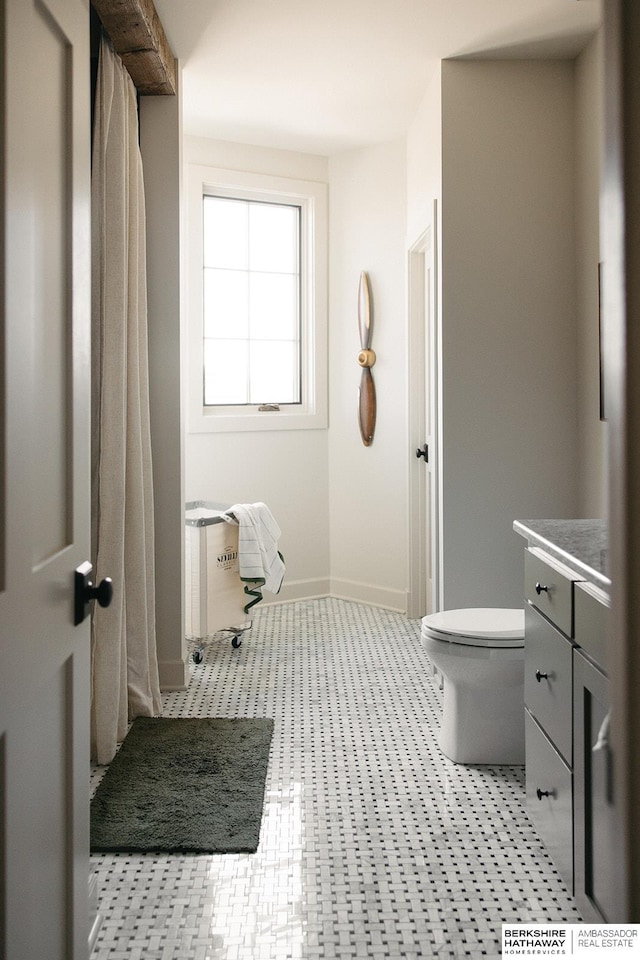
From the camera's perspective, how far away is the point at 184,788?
2721mm

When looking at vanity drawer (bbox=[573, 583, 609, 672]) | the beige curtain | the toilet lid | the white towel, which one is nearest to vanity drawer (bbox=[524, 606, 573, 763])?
vanity drawer (bbox=[573, 583, 609, 672])

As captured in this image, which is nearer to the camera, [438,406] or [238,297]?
[438,406]

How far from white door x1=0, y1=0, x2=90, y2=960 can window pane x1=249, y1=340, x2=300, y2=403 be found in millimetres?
3712

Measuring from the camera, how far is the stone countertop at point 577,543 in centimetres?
181

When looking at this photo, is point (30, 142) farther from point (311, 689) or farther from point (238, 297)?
point (238, 297)

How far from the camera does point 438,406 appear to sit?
3779mm

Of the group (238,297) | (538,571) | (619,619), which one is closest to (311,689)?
(538,571)

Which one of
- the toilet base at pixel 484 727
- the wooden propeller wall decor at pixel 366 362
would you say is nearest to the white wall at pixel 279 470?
the wooden propeller wall decor at pixel 366 362

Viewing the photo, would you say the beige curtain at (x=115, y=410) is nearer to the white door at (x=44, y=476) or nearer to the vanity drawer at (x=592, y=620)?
the white door at (x=44, y=476)

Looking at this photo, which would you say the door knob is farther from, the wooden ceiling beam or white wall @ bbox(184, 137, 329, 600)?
white wall @ bbox(184, 137, 329, 600)

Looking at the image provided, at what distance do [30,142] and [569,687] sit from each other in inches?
62.8

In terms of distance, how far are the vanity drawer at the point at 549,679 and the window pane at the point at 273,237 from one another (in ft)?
11.4

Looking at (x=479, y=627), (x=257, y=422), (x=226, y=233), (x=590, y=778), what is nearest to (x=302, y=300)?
(x=226, y=233)

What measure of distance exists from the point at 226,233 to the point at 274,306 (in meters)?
0.53
